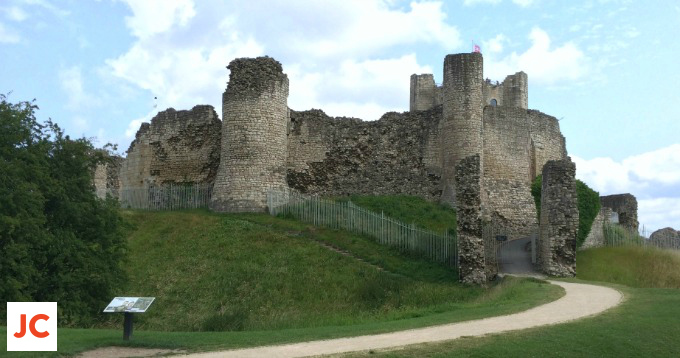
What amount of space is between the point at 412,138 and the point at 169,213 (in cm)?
1399

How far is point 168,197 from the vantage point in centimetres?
3884

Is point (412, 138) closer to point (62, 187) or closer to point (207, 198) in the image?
point (207, 198)

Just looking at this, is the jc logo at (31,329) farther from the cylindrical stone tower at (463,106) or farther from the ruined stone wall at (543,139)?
the ruined stone wall at (543,139)

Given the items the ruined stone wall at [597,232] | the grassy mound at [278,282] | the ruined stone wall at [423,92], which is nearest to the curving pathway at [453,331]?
the grassy mound at [278,282]

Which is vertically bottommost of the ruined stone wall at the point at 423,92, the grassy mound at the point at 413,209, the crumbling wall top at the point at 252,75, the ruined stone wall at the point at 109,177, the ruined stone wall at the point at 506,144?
the grassy mound at the point at 413,209

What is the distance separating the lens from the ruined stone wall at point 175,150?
3994 centimetres

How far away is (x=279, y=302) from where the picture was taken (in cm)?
2319

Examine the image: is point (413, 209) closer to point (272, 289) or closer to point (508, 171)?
point (508, 171)

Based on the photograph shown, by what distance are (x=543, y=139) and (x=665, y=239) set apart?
897cm

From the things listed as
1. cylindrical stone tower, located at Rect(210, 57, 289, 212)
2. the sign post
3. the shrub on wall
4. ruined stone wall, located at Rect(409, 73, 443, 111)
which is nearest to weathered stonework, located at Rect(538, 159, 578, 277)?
the shrub on wall

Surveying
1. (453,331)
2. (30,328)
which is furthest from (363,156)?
(30,328)

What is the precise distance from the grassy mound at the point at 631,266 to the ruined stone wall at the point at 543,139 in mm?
10573

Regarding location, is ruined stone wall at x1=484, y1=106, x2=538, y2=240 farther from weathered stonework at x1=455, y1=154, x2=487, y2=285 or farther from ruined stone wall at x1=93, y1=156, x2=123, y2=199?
ruined stone wall at x1=93, y1=156, x2=123, y2=199

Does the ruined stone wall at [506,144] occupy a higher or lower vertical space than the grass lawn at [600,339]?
higher
